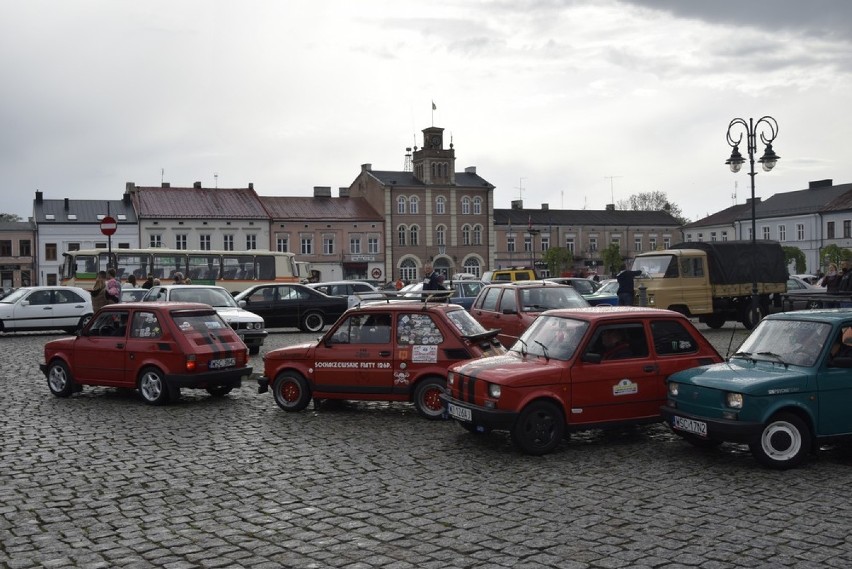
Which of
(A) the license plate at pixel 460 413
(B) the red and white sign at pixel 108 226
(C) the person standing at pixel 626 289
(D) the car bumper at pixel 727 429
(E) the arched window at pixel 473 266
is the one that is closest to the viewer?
(D) the car bumper at pixel 727 429

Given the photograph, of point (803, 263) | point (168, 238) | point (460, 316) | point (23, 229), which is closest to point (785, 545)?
point (460, 316)

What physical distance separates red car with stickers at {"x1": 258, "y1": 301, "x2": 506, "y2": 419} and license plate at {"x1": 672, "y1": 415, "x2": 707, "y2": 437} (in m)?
3.11

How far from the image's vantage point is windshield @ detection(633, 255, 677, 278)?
25156 millimetres

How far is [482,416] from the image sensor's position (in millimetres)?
8969

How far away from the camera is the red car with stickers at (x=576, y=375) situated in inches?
352

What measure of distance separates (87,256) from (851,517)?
122ft

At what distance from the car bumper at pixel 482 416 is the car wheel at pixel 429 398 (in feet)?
5.22

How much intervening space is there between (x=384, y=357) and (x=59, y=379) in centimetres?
596

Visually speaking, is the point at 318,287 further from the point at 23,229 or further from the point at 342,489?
the point at 23,229

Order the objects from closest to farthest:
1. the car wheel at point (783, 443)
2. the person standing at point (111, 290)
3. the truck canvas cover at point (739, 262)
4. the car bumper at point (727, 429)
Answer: the car bumper at point (727, 429) < the car wheel at point (783, 443) < the person standing at point (111, 290) < the truck canvas cover at point (739, 262)

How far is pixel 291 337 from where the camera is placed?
2558cm

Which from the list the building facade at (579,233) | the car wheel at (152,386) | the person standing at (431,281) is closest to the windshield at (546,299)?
the person standing at (431,281)

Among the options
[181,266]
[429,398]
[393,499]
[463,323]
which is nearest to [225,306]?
[463,323]

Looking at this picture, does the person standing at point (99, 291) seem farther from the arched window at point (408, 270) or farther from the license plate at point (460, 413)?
the arched window at point (408, 270)
